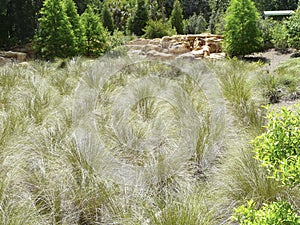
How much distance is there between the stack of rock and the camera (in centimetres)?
1100

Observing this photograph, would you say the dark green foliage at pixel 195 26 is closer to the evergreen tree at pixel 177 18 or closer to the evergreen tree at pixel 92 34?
the evergreen tree at pixel 177 18

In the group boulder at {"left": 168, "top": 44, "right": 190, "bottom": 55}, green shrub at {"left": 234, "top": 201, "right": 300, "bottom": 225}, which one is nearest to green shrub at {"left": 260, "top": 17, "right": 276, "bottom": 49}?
boulder at {"left": 168, "top": 44, "right": 190, "bottom": 55}

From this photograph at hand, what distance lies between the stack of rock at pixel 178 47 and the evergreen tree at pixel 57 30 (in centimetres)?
234

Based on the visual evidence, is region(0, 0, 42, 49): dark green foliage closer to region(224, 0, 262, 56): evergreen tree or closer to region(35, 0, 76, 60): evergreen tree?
region(35, 0, 76, 60): evergreen tree

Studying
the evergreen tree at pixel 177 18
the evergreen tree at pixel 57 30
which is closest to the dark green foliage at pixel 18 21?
the evergreen tree at pixel 57 30

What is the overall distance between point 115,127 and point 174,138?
65 centimetres

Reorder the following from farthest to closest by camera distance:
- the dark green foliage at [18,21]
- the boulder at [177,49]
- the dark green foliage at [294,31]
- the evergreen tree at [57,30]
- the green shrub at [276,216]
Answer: the dark green foliage at [18,21] → the evergreen tree at [57,30] → the dark green foliage at [294,31] → the boulder at [177,49] → the green shrub at [276,216]

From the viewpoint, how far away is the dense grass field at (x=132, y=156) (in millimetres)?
2424

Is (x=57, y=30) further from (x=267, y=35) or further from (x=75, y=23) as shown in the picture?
A: (x=267, y=35)

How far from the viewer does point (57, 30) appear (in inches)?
527

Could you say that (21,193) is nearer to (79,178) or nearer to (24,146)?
(79,178)

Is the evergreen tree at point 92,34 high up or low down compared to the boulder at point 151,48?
up

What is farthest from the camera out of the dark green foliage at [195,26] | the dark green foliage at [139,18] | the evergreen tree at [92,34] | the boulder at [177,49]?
the dark green foliage at [195,26]

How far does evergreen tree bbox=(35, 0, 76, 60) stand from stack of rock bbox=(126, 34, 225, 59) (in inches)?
92.2
